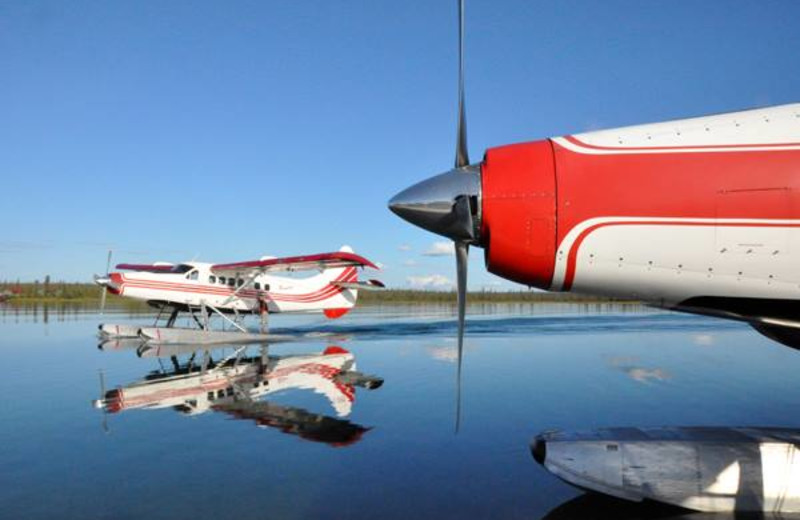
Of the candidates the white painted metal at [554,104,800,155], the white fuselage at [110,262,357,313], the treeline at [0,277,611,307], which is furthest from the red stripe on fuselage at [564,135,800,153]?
the treeline at [0,277,611,307]

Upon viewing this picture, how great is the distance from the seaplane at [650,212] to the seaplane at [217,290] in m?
11.7

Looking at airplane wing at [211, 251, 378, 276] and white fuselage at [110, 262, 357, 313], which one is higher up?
airplane wing at [211, 251, 378, 276]

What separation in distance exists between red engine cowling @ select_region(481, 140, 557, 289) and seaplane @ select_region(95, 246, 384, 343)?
38.5 feet

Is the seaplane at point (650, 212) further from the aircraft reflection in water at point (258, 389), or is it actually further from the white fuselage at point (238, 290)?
the white fuselage at point (238, 290)

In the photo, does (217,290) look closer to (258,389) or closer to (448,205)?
(258,389)

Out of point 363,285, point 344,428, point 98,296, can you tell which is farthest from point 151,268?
point 98,296

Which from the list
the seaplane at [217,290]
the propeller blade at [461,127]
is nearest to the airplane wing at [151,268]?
the seaplane at [217,290]

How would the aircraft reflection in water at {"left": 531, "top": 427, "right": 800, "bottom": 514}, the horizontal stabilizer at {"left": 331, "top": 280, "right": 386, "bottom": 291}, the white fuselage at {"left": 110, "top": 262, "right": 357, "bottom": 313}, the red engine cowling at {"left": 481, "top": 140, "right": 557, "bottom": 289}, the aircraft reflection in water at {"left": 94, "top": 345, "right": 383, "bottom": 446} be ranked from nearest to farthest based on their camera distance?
the red engine cowling at {"left": 481, "top": 140, "right": 557, "bottom": 289} < the aircraft reflection in water at {"left": 531, "top": 427, "right": 800, "bottom": 514} < the aircraft reflection in water at {"left": 94, "top": 345, "right": 383, "bottom": 446} < the white fuselage at {"left": 110, "top": 262, "right": 357, "bottom": 313} < the horizontal stabilizer at {"left": 331, "top": 280, "right": 386, "bottom": 291}

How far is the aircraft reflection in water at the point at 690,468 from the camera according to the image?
13.8 ft

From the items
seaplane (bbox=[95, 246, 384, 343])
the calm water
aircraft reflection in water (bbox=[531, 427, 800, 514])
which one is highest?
seaplane (bbox=[95, 246, 384, 343])

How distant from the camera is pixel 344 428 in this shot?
6.61m

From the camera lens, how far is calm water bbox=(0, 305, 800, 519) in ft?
13.9

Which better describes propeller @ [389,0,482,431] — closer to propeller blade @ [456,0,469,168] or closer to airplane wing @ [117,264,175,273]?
propeller blade @ [456,0,469,168]

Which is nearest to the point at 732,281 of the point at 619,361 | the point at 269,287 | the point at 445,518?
the point at 445,518
